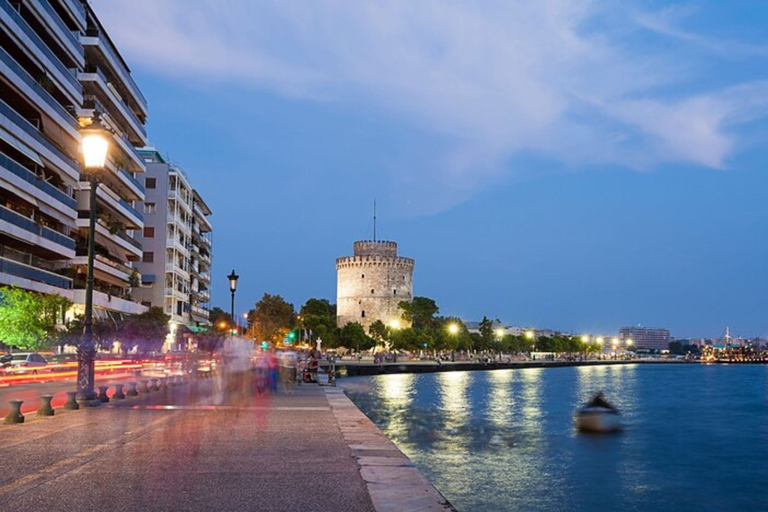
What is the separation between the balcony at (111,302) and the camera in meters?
53.5

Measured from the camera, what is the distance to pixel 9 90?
140 feet

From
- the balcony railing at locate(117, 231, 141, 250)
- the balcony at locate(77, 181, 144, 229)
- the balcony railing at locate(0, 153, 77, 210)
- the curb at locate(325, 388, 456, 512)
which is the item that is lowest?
the curb at locate(325, 388, 456, 512)

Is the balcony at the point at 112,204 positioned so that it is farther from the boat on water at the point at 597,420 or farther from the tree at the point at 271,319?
the tree at the point at 271,319

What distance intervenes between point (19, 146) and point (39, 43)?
6.74m

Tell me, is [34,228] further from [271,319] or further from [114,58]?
[271,319]

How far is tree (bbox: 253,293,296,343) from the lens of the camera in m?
129

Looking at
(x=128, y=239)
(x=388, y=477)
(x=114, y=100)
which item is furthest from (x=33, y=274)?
(x=388, y=477)

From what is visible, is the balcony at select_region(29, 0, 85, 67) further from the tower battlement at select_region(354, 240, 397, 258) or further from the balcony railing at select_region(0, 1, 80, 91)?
the tower battlement at select_region(354, 240, 397, 258)

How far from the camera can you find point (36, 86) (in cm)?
4453

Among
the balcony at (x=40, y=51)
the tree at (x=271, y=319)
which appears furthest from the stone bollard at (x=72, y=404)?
the tree at (x=271, y=319)

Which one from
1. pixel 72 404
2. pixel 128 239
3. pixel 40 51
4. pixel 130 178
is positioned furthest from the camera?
pixel 128 239

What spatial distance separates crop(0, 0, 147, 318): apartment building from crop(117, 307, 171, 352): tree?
5.69 ft

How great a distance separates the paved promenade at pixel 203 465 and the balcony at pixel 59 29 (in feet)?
116

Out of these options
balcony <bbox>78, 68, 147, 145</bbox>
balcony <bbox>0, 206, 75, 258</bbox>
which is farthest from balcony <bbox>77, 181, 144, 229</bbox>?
balcony <bbox>78, 68, 147, 145</bbox>
